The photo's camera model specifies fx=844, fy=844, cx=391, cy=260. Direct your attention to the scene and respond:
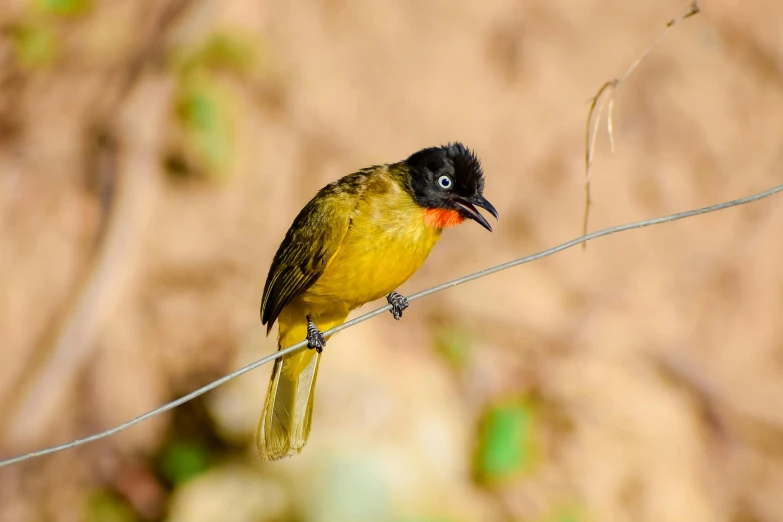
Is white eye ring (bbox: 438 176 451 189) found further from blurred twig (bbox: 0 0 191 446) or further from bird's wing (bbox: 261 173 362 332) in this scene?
blurred twig (bbox: 0 0 191 446)

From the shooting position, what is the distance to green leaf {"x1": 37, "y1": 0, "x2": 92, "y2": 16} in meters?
7.70

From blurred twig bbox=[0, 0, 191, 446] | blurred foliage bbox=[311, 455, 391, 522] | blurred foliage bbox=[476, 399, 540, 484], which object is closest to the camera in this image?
blurred foliage bbox=[311, 455, 391, 522]

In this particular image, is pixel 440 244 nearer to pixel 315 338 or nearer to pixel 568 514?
pixel 568 514

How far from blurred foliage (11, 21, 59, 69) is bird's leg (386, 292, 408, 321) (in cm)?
553

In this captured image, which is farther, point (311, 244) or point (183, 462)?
point (183, 462)

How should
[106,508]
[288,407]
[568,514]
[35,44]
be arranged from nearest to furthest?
[288,407], [568,514], [106,508], [35,44]

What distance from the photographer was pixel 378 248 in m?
3.00

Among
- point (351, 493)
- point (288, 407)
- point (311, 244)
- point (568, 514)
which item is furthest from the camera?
point (568, 514)

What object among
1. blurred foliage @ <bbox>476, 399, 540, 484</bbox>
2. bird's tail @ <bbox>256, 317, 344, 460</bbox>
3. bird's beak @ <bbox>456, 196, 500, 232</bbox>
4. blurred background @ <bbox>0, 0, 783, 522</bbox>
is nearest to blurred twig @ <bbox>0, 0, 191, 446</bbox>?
blurred background @ <bbox>0, 0, 783, 522</bbox>

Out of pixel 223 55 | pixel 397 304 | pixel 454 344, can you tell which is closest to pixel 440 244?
pixel 454 344

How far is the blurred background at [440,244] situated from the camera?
6.62m

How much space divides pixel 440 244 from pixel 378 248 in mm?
4199

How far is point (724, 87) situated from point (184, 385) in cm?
518

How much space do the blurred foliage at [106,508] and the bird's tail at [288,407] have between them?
165 inches
